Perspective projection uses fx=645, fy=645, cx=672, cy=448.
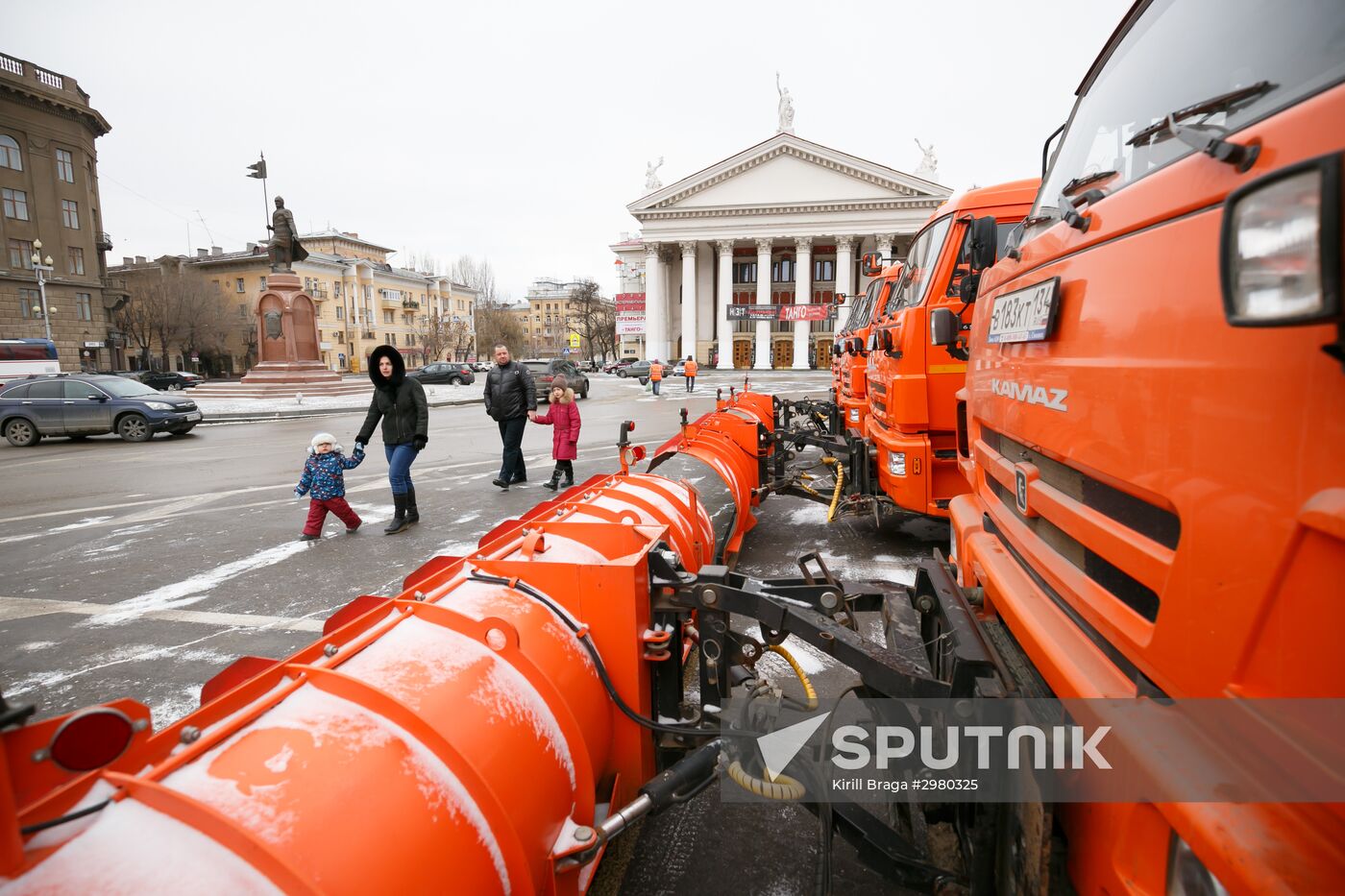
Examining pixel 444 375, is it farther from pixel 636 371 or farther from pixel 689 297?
pixel 689 297

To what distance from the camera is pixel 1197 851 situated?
109cm

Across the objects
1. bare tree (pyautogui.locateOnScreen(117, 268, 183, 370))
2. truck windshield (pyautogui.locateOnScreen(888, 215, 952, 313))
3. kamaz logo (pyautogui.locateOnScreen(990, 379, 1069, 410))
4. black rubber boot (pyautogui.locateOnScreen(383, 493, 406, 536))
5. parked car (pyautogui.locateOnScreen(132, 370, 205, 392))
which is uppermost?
bare tree (pyautogui.locateOnScreen(117, 268, 183, 370))

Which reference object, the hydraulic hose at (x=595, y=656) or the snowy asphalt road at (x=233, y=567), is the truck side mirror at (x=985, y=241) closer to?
the snowy asphalt road at (x=233, y=567)

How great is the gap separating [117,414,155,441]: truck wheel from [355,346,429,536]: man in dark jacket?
12.2 meters

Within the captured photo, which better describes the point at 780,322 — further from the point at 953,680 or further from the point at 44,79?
Result: the point at 953,680

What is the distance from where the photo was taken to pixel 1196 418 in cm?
117

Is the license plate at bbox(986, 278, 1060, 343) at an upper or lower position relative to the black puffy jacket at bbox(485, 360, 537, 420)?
upper

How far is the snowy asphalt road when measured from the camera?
110 inches

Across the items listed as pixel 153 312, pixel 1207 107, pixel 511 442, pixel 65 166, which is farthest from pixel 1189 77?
pixel 65 166

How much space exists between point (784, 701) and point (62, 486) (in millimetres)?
12391

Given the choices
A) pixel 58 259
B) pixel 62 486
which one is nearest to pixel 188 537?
pixel 62 486

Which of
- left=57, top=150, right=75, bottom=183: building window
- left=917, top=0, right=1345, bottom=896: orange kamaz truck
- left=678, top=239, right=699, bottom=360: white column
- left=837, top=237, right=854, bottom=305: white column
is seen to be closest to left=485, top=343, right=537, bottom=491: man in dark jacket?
left=917, top=0, right=1345, bottom=896: orange kamaz truck

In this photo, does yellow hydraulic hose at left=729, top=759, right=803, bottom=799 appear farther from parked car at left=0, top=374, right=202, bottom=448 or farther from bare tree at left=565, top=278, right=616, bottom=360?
bare tree at left=565, top=278, right=616, bottom=360

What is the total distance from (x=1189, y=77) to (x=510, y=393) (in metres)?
8.15
